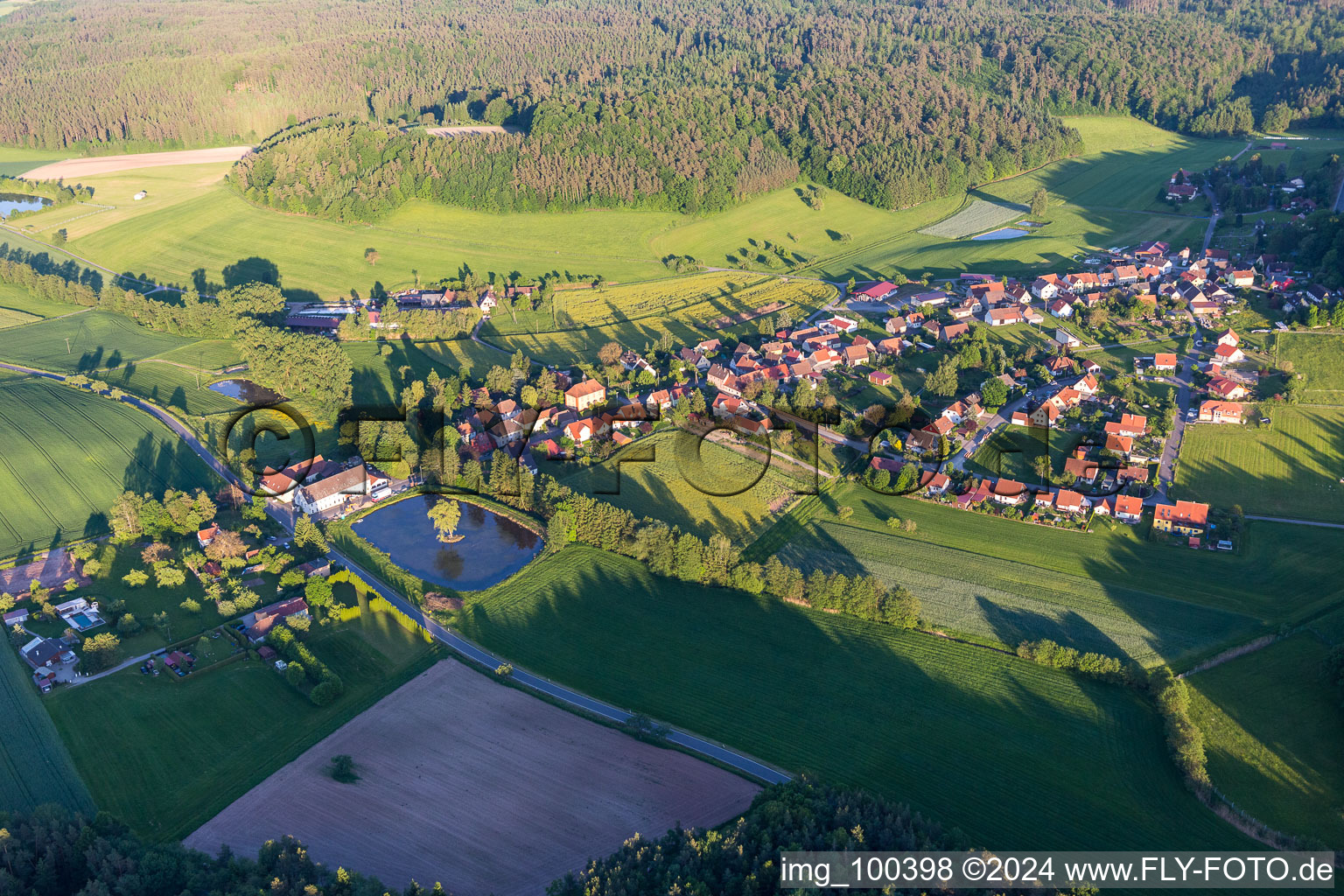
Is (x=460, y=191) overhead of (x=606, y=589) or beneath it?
overhead

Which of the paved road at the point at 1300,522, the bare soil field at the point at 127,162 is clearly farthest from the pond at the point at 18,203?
the paved road at the point at 1300,522

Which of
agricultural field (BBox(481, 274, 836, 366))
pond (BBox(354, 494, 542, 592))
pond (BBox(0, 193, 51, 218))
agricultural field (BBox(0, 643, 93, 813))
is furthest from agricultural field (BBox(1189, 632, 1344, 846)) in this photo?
pond (BBox(0, 193, 51, 218))

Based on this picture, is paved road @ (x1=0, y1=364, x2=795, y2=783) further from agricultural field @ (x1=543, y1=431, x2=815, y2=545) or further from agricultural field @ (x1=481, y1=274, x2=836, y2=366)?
agricultural field @ (x1=481, y1=274, x2=836, y2=366)

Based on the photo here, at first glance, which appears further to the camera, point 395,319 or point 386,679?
point 395,319

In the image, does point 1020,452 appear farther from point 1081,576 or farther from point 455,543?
point 455,543

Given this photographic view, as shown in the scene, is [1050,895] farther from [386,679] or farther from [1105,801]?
[386,679]

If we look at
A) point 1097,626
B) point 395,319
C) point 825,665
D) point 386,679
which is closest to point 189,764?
point 386,679

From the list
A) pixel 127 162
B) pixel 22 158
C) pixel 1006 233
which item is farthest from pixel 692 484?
pixel 22 158
